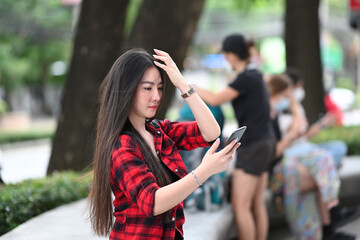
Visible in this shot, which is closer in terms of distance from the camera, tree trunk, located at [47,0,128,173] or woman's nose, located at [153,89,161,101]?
woman's nose, located at [153,89,161,101]

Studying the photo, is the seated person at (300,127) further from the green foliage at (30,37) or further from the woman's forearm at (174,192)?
the green foliage at (30,37)

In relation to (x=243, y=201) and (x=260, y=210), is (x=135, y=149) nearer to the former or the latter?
(x=243, y=201)

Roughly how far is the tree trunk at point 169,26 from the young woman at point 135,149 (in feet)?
13.1

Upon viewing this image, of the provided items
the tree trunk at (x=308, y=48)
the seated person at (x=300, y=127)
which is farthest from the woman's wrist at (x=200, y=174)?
the tree trunk at (x=308, y=48)

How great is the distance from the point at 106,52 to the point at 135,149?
4460 mm

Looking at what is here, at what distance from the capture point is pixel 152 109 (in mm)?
2547

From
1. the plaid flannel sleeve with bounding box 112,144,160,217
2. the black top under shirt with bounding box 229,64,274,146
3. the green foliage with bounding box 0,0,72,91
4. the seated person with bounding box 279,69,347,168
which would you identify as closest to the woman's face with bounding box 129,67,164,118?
the plaid flannel sleeve with bounding box 112,144,160,217

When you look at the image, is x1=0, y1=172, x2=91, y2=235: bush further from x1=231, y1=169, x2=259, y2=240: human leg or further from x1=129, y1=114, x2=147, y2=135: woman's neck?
x1=129, y1=114, x2=147, y2=135: woman's neck

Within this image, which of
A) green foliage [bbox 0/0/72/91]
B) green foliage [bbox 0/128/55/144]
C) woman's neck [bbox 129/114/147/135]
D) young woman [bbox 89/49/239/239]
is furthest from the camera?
green foliage [bbox 0/0/72/91]

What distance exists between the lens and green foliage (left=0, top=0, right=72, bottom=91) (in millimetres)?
24406

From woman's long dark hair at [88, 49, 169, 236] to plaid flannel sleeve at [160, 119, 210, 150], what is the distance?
0.31 meters

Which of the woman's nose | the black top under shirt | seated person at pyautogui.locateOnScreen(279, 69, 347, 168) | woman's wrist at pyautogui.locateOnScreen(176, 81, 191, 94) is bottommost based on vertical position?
seated person at pyautogui.locateOnScreen(279, 69, 347, 168)

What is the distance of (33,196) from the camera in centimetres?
462

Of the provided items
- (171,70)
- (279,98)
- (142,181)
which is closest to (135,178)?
(142,181)
